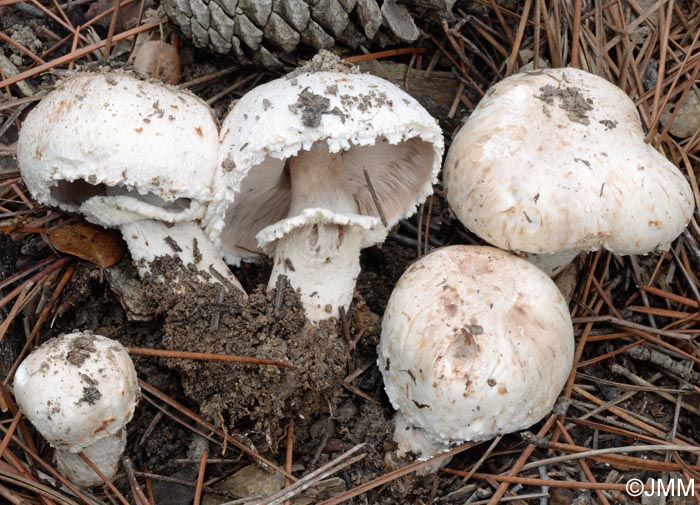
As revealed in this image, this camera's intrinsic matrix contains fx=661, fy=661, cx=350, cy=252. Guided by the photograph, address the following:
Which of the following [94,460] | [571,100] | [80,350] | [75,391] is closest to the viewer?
[75,391]

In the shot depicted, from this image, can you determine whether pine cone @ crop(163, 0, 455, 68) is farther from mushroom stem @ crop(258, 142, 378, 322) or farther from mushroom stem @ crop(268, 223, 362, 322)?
mushroom stem @ crop(268, 223, 362, 322)

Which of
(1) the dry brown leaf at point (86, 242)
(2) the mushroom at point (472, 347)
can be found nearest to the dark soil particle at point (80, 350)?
(1) the dry brown leaf at point (86, 242)

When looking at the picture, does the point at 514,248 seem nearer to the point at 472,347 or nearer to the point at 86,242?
the point at 472,347

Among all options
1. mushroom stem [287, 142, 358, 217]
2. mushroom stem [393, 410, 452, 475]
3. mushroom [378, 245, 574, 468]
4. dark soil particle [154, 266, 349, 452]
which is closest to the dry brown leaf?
dark soil particle [154, 266, 349, 452]

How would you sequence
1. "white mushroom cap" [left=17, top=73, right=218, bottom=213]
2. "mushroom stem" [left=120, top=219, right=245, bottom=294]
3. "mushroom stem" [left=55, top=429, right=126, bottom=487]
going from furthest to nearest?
"mushroom stem" [left=120, top=219, right=245, bottom=294]
"mushroom stem" [left=55, top=429, right=126, bottom=487]
"white mushroom cap" [left=17, top=73, right=218, bottom=213]

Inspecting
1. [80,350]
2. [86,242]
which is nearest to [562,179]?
[80,350]

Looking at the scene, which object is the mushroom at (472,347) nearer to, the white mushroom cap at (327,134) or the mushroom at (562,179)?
the mushroom at (562,179)
